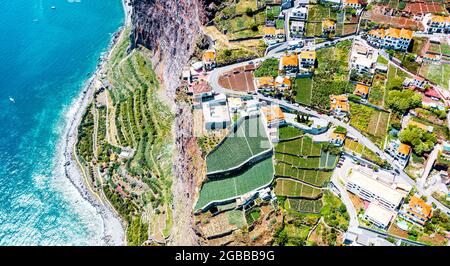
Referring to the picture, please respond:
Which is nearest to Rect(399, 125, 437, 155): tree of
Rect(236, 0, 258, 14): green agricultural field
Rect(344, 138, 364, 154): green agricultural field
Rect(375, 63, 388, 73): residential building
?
Rect(344, 138, 364, 154): green agricultural field

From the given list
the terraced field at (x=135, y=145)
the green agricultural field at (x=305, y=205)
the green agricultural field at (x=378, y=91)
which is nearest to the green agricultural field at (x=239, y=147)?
the green agricultural field at (x=305, y=205)

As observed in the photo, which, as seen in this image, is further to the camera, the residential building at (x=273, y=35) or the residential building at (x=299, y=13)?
the residential building at (x=299, y=13)

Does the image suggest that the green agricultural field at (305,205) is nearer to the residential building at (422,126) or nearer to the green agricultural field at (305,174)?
the green agricultural field at (305,174)

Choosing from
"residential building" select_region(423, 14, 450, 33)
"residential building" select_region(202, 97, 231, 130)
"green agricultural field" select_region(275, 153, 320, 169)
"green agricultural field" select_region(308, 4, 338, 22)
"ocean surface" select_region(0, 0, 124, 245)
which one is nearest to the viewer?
"green agricultural field" select_region(275, 153, 320, 169)

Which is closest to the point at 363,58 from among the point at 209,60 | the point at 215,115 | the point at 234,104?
the point at 234,104

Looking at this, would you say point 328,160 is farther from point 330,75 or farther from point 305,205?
point 330,75

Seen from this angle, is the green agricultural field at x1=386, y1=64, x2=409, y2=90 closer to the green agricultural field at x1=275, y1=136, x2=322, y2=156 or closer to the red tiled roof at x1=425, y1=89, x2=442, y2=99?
the red tiled roof at x1=425, y1=89, x2=442, y2=99
